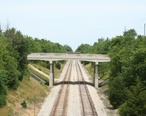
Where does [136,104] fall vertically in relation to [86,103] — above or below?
above

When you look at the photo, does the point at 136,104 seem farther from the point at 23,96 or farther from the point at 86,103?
the point at 23,96

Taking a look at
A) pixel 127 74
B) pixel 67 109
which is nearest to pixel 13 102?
pixel 67 109

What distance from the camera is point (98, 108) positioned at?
4591 cm

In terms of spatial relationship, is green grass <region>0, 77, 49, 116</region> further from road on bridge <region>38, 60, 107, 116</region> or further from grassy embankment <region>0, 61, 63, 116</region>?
road on bridge <region>38, 60, 107, 116</region>

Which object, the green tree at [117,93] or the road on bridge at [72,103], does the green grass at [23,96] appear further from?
the green tree at [117,93]

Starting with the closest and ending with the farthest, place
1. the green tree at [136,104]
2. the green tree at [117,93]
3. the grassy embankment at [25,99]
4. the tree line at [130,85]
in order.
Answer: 1. the green tree at [136,104]
2. the tree line at [130,85]
3. the grassy embankment at [25,99]
4. the green tree at [117,93]

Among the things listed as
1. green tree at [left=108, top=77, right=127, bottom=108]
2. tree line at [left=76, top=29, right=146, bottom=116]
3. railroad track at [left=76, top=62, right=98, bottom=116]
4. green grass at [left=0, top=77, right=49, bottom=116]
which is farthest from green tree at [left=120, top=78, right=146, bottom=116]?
green grass at [left=0, top=77, right=49, bottom=116]

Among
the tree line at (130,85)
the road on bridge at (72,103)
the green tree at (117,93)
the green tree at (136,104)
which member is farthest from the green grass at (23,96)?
the green tree at (136,104)

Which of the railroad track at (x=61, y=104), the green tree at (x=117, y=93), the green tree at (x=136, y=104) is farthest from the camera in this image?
the green tree at (x=117, y=93)

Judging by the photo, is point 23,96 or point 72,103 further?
point 23,96

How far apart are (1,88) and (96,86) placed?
107 ft

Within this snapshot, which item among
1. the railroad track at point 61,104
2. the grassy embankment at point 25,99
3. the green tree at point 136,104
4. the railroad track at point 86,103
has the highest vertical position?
the green tree at point 136,104

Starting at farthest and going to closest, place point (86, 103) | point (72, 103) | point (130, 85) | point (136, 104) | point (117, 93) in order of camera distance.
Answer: point (86, 103)
point (72, 103)
point (117, 93)
point (130, 85)
point (136, 104)

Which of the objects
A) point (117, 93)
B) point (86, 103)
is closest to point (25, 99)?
point (86, 103)
